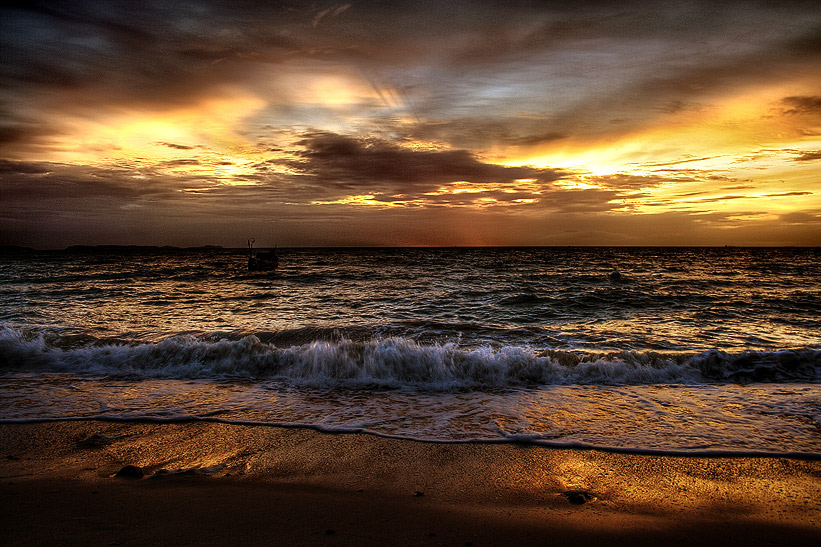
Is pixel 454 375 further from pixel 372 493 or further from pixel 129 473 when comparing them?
pixel 129 473

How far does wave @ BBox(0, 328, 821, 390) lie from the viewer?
7.83 metres

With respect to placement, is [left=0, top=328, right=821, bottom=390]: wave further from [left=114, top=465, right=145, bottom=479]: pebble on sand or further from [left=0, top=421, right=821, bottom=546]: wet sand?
[left=114, top=465, right=145, bottom=479]: pebble on sand

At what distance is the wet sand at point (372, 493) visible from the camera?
10.0ft

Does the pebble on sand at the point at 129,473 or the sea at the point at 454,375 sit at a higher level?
the pebble on sand at the point at 129,473

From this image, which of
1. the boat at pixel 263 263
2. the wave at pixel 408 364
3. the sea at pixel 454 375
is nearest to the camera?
the sea at pixel 454 375

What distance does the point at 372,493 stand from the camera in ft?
12.3

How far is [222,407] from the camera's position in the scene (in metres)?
6.23

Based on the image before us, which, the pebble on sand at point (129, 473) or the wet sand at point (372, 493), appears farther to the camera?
the pebble on sand at point (129, 473)

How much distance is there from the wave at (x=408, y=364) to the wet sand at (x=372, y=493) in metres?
3.02

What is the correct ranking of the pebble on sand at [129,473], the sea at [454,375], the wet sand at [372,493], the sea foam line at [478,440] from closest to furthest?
1. the wet sand at [372,493]
2. the pebble on sand at [129,473]
3. the sea foam line at [478,440]
4. the sea at [454,375]

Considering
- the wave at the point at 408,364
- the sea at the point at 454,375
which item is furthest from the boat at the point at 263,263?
the wave at the point at 408,364

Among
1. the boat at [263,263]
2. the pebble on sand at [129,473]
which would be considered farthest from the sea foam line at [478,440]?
the boat at [263,263]

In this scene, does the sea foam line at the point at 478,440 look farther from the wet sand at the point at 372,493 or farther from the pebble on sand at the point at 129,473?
the pebble on sand at the point at 129,473

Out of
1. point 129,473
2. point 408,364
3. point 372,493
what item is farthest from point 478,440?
point 129,473
